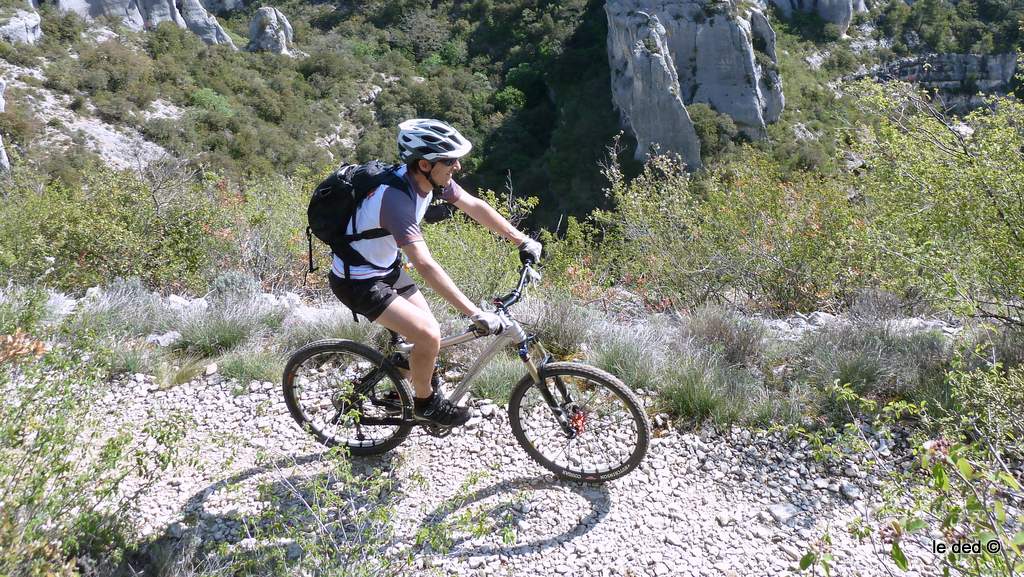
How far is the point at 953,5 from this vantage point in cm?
5088

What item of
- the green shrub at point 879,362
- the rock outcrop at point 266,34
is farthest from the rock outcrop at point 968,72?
the green shrub at point 879,362

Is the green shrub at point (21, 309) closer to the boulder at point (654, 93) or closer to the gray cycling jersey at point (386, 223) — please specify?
the gray cycling jersey at point (386, 223)

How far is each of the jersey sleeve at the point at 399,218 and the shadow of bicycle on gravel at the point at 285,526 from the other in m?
0.99

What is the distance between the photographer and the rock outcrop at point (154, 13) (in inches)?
1491

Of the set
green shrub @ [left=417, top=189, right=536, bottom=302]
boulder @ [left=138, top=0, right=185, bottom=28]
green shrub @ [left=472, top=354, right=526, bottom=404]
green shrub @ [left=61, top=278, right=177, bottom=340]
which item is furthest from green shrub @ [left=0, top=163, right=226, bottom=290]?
boulder @ [left=138, top=0, right=185, bottom=28]

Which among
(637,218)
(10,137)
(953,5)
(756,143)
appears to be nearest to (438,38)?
(756,143)

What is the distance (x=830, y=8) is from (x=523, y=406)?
199ft

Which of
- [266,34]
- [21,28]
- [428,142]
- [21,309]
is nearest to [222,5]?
[266,34]

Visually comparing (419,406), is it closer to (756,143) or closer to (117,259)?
(117,259)

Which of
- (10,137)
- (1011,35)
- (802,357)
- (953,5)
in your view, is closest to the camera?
(802,357)

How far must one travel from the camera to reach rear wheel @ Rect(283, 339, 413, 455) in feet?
11.5

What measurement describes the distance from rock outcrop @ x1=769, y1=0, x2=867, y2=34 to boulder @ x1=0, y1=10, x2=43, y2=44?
53142 mm

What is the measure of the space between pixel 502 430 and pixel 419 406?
76cm

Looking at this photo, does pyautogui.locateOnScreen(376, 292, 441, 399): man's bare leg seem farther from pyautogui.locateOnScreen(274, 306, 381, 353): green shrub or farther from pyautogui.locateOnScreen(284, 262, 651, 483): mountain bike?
pyautogui.locateOnScreen(274, 306, 381, 353): green shrub
